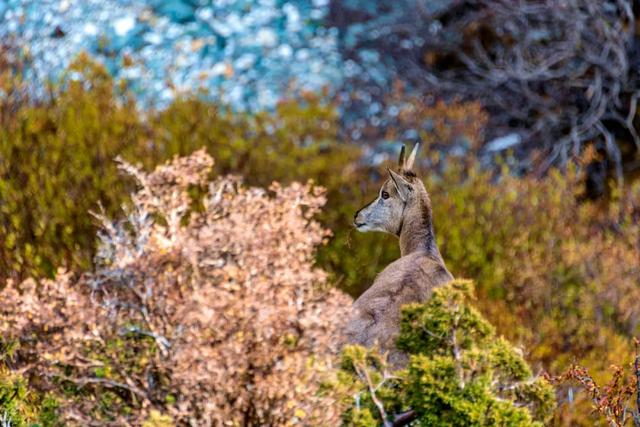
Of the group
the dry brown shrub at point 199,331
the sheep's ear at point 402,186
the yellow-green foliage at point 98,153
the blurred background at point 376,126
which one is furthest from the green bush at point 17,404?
the yellow-green foliage at point 98,153

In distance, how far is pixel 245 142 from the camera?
12797 mm

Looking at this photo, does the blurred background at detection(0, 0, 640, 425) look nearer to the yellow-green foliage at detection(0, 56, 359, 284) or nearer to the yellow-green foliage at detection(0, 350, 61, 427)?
the yellow-green foliage at detection(0, 56, 359, 284)

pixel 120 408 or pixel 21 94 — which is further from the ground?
pixel 120 408

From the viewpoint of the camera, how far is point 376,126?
54.6 ft

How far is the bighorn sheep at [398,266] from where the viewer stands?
7.41m

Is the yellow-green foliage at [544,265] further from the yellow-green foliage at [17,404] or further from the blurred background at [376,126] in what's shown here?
the yellow-green foliage at [17,404]

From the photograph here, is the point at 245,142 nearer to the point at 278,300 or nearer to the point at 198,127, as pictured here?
the point at 198,127

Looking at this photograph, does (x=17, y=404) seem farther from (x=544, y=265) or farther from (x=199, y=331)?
(x=544, y=265)

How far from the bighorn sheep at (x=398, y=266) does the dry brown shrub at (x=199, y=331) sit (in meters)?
0.87

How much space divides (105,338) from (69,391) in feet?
1.30

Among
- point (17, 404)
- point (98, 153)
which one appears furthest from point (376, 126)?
point (17, 404)

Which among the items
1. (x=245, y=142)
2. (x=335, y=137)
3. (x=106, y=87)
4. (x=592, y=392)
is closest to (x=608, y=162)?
(x=335, y=137)

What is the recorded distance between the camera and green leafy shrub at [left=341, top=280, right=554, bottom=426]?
559cm

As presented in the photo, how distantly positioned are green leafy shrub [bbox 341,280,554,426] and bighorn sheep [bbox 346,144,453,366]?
260mm
